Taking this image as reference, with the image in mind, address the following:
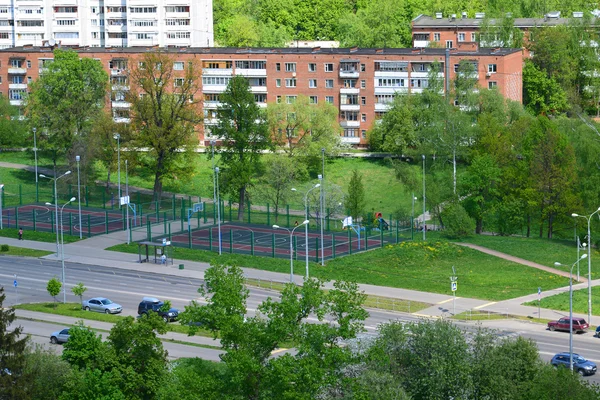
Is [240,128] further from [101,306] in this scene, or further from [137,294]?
[101,306]

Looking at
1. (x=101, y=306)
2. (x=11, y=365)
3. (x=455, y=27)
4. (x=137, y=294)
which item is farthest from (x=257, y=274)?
(x=455, y=27)

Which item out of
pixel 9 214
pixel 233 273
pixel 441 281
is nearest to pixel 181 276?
pixel 441 281

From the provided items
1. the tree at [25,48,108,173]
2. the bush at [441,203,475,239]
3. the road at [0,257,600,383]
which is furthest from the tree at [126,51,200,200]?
the bush at [441,203,475,239]

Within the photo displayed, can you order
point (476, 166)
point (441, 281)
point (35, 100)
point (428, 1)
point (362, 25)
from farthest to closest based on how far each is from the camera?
1. point (428, 1)
2. point (362, 25)
3. point (35, 100)
4. point (476, 166)
5. point (441, 281)

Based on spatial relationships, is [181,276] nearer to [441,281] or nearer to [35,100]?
[441,281]

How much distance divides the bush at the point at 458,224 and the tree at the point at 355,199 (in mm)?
9076

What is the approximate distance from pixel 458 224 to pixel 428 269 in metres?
10.8

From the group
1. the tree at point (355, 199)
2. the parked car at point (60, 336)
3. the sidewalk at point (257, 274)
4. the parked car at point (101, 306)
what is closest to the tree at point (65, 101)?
the sidewalk at point (257, 274)

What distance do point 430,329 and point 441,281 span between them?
34.4 m

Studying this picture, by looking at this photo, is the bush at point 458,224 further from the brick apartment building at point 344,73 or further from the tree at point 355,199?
the brick apartment building at point 344,73

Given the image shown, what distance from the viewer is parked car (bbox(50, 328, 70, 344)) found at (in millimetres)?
65938

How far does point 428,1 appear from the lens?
7598 inches

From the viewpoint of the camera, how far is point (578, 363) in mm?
61156

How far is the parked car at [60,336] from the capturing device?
2596 inches
